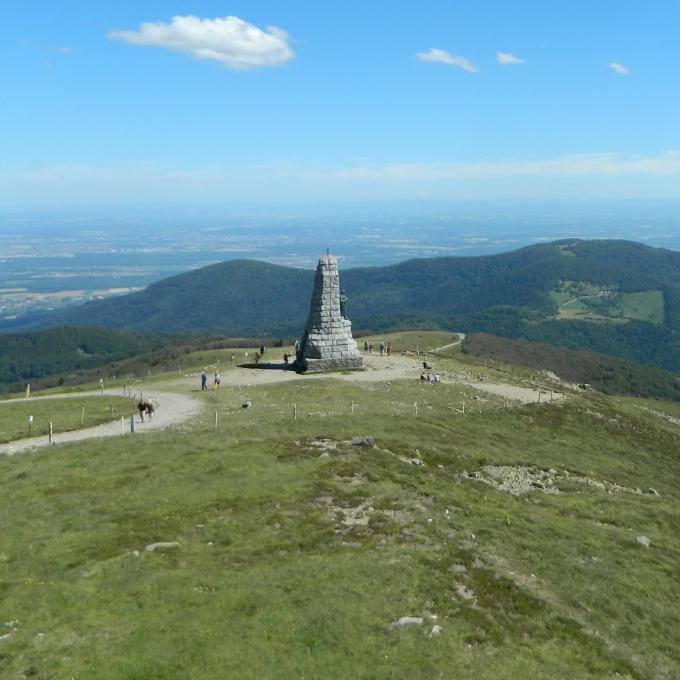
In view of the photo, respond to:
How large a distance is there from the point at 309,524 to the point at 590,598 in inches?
454

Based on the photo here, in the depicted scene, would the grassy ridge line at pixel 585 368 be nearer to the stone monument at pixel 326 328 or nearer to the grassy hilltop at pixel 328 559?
the stone monument at pixel 326 328

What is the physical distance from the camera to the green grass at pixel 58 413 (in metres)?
45.8

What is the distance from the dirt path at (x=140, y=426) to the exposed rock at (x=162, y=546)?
1859cm

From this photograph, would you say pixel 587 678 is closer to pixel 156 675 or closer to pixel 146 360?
pixel 156 675

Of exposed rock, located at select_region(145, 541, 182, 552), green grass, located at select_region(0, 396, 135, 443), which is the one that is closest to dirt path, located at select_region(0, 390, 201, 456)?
green grass, located at select_region(0, 396, 135, 443)

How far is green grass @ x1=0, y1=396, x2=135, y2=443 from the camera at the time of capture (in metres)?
45.8

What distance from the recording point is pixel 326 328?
74750 millimetres

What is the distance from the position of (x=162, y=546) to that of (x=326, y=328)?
167 ft

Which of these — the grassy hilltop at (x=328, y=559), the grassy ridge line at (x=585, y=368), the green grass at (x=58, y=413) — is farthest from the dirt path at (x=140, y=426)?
the grassy ridge line at (x=585, y=368)

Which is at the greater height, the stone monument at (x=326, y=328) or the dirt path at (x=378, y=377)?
the stone monument at (x=326, y=328)

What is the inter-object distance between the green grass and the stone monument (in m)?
23.0

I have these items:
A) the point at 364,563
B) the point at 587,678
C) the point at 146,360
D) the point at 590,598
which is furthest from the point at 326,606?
the point at 146,360

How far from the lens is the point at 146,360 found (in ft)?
483

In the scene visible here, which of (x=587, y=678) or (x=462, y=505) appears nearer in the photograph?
(x=587, y=678)
